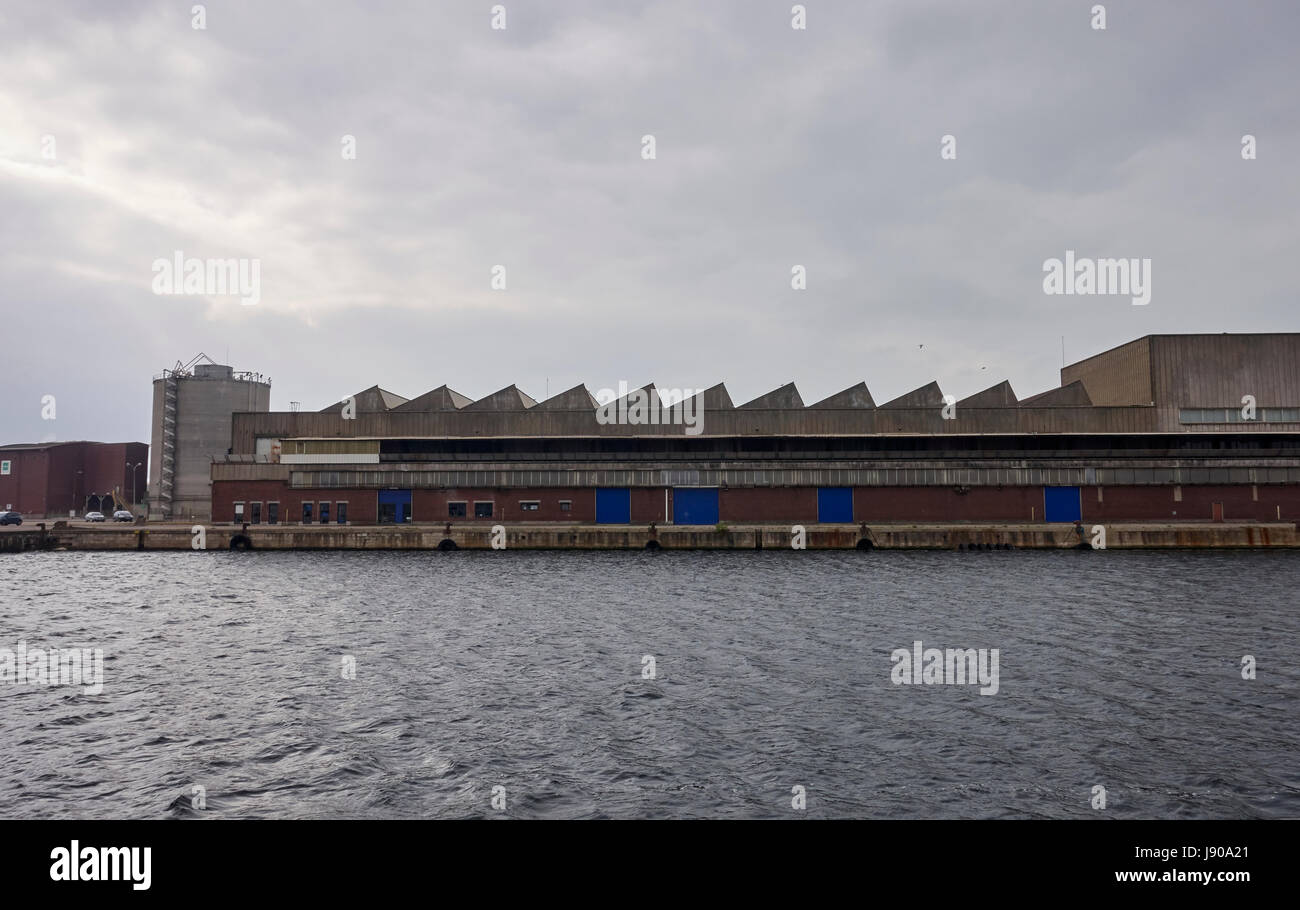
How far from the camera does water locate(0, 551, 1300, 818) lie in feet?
51.1

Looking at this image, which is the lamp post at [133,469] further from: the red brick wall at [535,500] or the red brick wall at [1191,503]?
the red brick wall at [1191,503]

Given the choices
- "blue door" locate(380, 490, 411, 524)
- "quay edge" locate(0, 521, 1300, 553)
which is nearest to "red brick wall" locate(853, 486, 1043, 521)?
"quay edge" locate(0, 521, 1300, 553)

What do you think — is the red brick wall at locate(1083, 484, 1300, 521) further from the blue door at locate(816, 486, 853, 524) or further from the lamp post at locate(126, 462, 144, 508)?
the lamp post at locate(126, 462, 144, 508)

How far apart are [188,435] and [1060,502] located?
86642 millimetres

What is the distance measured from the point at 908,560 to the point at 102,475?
318 feet

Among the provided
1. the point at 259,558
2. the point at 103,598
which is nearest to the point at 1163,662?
the point at 103,598

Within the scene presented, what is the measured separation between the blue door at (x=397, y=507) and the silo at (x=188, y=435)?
2777 centimetres

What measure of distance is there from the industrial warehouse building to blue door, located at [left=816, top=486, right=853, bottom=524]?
0.39 ft

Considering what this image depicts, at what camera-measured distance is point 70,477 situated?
103188 mm

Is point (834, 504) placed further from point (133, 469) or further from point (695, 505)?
point (133, 469)

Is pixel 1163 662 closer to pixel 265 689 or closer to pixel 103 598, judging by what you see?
pixel 265 689

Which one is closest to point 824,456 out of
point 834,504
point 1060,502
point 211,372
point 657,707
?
point 834,504

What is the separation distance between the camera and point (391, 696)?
2277 centimetres

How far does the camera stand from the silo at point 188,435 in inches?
3642
